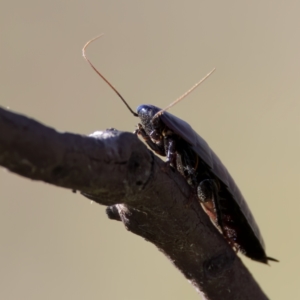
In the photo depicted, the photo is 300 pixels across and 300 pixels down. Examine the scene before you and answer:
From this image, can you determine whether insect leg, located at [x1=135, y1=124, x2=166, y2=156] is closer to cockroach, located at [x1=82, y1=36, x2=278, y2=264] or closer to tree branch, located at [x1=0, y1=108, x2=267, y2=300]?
cockroach, located at [x1=82, y1=36, x2=278, y2=264]

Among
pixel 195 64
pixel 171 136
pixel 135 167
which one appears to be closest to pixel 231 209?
pixel 171 136

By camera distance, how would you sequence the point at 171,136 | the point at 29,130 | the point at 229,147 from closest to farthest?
1. the point at 29,130
2. the point at 171,136
3. the point at 229,147

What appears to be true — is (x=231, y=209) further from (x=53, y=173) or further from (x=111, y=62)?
(x=111, y=62)

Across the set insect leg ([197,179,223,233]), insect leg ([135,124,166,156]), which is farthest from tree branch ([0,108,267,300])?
insect leg ([135,124,166,156])

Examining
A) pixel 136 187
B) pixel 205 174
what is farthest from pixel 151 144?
pixel 136 187

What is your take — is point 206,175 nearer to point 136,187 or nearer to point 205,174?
point 205,174

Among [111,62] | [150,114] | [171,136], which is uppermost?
[111,62]
